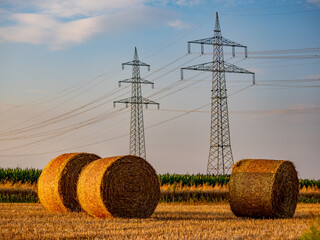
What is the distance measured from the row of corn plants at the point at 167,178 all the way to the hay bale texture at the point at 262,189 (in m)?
12.1

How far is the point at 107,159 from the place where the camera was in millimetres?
15820

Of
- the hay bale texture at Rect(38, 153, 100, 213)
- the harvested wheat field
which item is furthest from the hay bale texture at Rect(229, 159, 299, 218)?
the hay bale texture at Rect(38, 153, 100, 213)

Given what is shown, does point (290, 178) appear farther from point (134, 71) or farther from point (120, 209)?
point (134, 71)

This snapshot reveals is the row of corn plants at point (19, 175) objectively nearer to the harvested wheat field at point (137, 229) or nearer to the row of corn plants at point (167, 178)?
the row of corn plants at point (167, 178)

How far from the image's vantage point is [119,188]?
15445 millimetres

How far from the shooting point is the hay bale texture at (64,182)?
1717cm

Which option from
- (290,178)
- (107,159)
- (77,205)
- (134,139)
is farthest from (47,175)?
(134,139)

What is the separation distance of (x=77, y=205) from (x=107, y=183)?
102 inches

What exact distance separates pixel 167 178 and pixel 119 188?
570 inches

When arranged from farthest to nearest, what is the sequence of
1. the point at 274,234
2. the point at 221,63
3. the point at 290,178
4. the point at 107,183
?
the point at 221,63, the point at 290,178, the point at 107,183, the point at 274,234

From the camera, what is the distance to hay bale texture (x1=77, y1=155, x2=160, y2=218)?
15.2m

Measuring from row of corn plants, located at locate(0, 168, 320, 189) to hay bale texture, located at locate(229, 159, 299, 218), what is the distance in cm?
1212

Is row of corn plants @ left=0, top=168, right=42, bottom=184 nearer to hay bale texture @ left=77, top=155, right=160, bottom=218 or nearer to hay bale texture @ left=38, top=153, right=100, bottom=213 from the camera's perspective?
hay bale texture @ left=38, top=153, right=100, bottom=213

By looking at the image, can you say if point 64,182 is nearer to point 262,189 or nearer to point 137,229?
point 137,229
